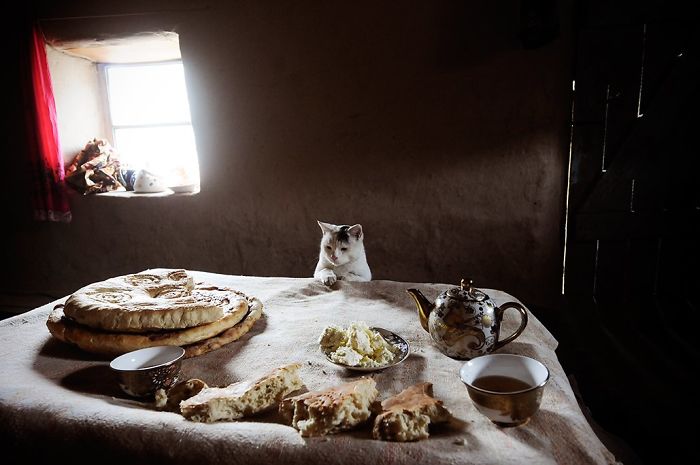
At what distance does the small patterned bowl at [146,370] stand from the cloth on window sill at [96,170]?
345 centimetres

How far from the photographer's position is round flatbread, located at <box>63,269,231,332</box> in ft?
4.42

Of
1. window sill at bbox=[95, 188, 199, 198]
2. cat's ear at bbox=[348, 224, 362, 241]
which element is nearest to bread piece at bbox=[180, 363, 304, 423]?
cat's ear at bbox=[348, 224, 362, 241]

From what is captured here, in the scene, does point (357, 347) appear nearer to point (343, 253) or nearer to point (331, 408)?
point (331, 408)

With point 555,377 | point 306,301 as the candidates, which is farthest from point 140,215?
point 555,377

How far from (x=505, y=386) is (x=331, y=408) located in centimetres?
44

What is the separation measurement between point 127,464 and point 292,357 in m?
0.54

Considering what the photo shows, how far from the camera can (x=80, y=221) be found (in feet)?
13.5

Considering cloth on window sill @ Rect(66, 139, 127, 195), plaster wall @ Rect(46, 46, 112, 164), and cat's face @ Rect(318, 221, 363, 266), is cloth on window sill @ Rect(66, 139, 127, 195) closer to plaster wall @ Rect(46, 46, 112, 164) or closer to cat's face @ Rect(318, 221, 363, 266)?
plaster wall @ Rect(46, 46, 112, 164)

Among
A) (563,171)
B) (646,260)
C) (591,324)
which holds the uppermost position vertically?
(563,171)

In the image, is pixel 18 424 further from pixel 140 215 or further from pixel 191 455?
pixel 140 215

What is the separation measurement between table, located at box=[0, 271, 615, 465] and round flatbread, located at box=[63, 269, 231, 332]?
0.13m

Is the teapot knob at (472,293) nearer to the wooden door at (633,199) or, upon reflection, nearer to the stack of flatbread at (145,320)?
the stack of flatbread at (145,320)

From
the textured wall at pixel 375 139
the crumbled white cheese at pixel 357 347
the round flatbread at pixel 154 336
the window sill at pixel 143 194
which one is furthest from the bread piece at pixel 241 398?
the window sill at pixel 143 194

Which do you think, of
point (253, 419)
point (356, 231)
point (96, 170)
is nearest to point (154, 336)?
point (253, 419)
